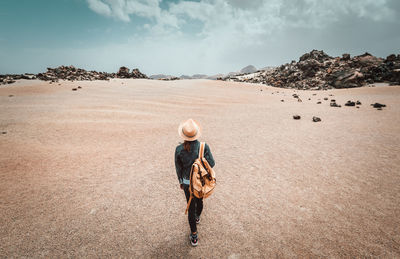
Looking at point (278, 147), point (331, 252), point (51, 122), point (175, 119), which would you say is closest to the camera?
point (331, 252)

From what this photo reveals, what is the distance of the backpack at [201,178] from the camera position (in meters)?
2.33

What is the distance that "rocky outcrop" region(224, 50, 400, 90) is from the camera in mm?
22438

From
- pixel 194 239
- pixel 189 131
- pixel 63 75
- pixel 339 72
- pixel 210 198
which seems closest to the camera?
pixel 189 131

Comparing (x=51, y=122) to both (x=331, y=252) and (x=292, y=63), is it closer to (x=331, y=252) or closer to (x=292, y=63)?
(x=331, y=252)

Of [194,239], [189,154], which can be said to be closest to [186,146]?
[189,154]

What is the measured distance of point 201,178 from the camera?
2367mm

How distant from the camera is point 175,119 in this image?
9633 mm

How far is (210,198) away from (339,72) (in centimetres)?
3155

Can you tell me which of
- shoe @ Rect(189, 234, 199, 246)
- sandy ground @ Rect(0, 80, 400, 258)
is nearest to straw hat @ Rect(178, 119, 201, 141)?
shoe @ Rect(189, 234, 199, 246)

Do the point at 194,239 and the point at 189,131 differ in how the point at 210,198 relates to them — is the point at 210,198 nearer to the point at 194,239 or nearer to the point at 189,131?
the point at 194,239

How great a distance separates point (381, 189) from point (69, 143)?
9.09 m

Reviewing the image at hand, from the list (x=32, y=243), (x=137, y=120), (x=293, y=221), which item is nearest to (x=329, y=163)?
(x=293, y=221)

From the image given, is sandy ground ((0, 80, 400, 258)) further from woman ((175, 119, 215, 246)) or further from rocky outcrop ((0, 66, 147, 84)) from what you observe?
rocky outcrop ((0, 66, 147, 84))

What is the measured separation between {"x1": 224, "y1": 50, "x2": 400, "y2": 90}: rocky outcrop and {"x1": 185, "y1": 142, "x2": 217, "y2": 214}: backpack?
28567 millimetres
